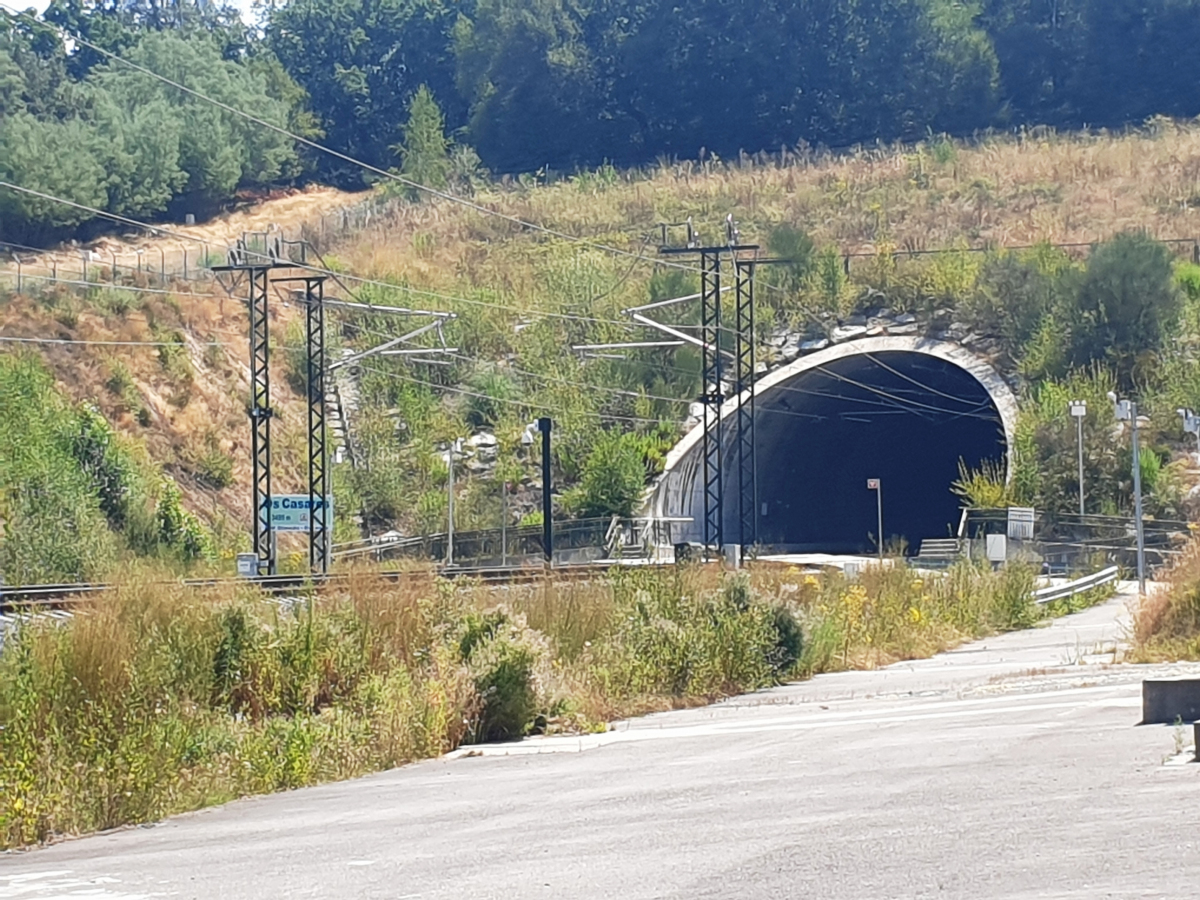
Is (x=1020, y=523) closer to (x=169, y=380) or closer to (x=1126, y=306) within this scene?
(x=1126, y=306)

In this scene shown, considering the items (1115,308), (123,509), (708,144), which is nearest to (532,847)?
(123,509)

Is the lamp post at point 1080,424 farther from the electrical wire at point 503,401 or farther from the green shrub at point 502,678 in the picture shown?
the green shrub at point 502,678

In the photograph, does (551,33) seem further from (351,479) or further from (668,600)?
(668,600)

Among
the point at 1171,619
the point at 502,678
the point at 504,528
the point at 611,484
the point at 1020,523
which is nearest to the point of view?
the point at 502,678

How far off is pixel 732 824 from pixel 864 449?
60.7 metres

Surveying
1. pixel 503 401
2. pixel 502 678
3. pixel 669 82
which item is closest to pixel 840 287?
pixel 503 401

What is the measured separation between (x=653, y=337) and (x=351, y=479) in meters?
13.0

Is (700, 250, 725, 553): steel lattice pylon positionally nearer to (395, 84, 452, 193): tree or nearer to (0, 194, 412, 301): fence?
(0, 194, 412, 301): fence

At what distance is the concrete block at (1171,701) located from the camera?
14406mm

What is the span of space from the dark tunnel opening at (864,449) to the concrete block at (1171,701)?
46.4 metres

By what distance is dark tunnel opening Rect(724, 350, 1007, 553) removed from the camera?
208ft

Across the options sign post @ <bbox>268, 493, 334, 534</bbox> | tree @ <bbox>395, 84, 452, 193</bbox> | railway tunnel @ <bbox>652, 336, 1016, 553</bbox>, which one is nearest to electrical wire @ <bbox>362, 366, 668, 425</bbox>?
railway tunnel @ <bbox>652, 336, 1016, 553</bbox>

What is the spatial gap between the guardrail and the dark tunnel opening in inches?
629

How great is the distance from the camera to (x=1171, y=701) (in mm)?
14453
